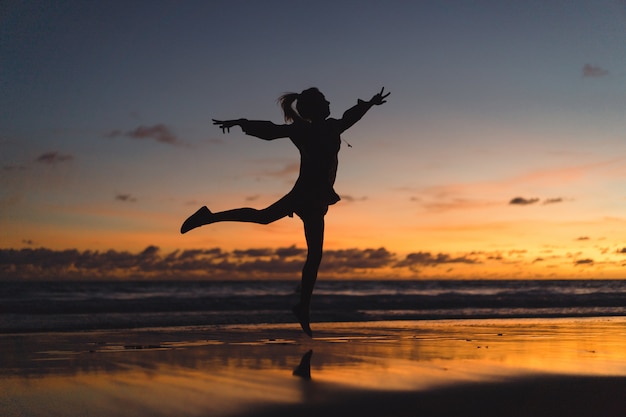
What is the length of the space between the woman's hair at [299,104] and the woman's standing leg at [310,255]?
99 centimetres

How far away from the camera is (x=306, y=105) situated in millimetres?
6941

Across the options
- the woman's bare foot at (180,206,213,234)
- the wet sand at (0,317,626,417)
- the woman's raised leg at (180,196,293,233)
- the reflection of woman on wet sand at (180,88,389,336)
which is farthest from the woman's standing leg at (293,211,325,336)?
the woman's bare foot at (180,206,213,234)

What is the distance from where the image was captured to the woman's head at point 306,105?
6.93 meters

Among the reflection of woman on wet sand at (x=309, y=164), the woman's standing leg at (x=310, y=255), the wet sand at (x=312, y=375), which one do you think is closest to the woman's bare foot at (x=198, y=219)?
the reflection of woman on wet sand at (x=309, y=164)

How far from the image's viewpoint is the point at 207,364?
23.2 feet

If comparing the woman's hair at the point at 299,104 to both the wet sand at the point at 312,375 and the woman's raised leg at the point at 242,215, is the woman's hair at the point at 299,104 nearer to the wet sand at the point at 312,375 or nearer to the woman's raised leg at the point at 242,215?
the woman's raised leg at the point at 242,215

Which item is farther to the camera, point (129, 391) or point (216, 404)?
point (129, 391)

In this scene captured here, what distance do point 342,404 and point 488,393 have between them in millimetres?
1234

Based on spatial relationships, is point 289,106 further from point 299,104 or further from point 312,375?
point 312,375

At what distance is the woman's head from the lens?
6.93 m

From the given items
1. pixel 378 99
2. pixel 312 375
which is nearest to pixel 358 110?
pixel 378 99

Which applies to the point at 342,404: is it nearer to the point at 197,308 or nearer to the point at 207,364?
the point at 207,364

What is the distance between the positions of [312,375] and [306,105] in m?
2.60

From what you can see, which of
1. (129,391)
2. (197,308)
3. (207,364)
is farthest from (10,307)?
(129,391)
